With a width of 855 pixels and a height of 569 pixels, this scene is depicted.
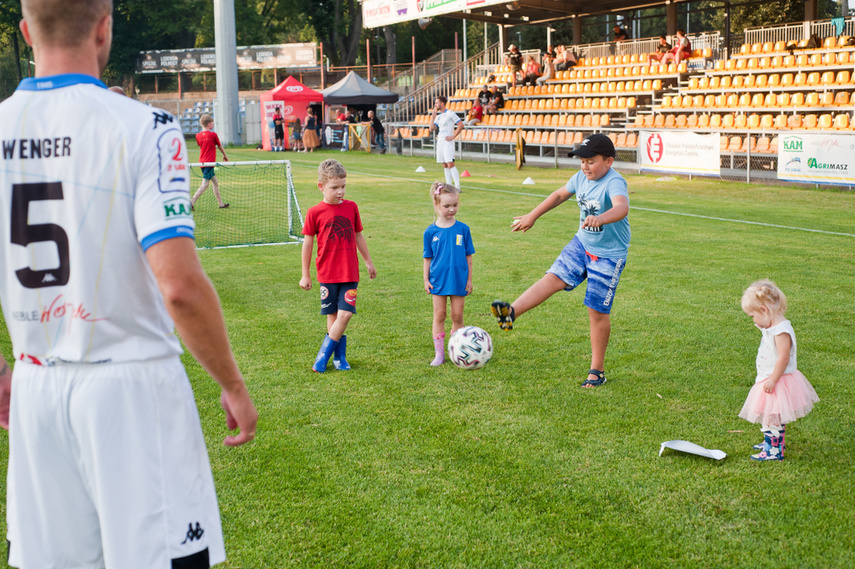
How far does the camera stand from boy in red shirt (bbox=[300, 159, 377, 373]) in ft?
19.5

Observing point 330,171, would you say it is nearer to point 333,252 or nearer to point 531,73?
point 333,252

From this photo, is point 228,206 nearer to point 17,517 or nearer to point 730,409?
point 730,409

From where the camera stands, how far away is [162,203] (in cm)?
187

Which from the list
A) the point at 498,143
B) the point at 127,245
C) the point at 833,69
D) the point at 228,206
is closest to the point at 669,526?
the point at 127,245

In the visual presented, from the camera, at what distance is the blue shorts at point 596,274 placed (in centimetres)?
563

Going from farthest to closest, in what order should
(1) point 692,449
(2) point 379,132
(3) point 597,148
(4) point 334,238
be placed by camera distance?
(2) point 379,132
(4) point 334,238
(3) point 597,148
(1) point 692,449

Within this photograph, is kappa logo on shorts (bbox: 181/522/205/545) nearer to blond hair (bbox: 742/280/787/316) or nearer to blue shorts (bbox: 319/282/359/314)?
blond hair (bbox: 742/280/787/316)

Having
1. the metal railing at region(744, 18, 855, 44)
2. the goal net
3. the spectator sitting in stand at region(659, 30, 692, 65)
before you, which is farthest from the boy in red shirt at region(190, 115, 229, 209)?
the metal railing at region(744, 18, 855, 44)

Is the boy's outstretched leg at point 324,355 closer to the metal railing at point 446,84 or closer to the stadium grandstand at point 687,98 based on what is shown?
the stadium grandstand at point 687,98

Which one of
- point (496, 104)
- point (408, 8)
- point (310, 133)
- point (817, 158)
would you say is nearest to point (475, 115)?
point (496, 104)

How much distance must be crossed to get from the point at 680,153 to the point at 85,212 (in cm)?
2033

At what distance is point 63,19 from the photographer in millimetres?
1885

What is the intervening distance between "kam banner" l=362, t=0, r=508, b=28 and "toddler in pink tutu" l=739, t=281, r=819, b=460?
2704 centimetres

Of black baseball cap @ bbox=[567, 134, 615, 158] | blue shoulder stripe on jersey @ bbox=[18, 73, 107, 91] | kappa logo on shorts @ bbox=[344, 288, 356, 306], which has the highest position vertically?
blue shoulder stripe on jersey @ bbox=[18, 73, 107, 91]
